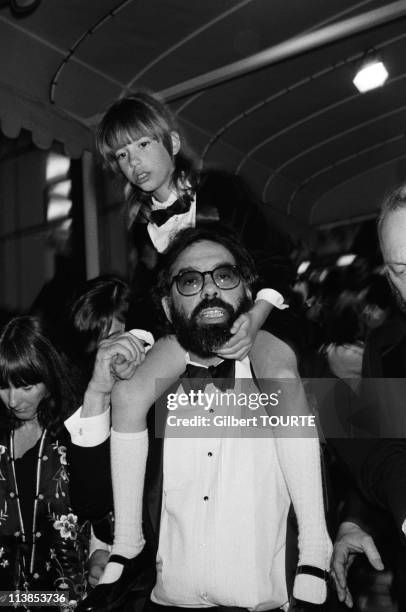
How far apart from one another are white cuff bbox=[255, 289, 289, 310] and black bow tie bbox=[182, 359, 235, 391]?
238 millimetres

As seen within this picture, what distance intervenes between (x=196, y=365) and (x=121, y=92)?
371 centimetres

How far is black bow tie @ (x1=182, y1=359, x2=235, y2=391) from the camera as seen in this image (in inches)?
85.8

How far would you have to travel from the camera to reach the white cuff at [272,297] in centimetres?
221

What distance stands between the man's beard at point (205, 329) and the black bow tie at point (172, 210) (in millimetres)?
434

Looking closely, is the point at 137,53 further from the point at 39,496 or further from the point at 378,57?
the point at 39,496

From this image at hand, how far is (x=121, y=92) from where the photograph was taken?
536 centimetres

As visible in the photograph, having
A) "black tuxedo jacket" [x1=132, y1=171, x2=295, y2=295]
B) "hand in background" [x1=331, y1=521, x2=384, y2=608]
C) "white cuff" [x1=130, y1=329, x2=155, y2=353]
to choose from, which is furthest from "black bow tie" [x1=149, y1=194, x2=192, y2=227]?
"hand in background" [x1=331, y1=521, x2=384, y2=608]

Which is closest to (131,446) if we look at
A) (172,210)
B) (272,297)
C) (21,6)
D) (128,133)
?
(272,297)

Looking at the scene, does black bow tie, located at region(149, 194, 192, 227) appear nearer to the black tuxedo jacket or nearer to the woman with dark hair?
the black tuxedo jacket

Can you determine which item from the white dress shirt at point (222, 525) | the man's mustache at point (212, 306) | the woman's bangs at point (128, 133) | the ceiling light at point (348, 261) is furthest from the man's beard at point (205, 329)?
the ceiling light at point (348, 261)

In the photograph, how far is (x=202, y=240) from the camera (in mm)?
2289

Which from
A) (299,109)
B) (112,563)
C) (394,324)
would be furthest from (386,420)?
(299,109)

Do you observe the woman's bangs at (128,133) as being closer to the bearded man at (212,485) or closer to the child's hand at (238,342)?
the bearded man at (212,485)

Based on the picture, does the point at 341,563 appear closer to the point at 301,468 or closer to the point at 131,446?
the point at 301,468
